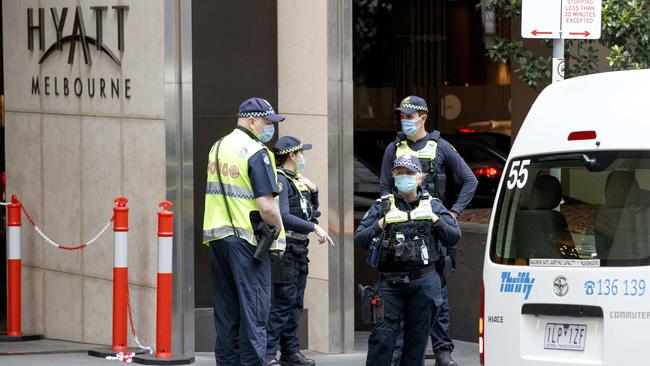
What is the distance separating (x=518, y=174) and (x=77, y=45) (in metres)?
5.55

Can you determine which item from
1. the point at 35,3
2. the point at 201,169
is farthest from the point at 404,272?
the point at 35,3

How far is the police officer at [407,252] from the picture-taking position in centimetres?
919

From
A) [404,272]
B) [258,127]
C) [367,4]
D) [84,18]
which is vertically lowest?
[404,272]

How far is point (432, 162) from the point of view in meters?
10.8

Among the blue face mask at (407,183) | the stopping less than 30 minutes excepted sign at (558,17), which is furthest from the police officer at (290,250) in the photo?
the stopping less than 30 minutes excepted sign at (558,17)

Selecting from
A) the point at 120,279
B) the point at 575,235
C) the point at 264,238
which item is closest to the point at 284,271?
the point at 264,238

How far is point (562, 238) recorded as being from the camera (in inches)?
315

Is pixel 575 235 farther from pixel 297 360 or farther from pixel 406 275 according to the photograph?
pixel 297 360

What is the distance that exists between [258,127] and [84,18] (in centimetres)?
337

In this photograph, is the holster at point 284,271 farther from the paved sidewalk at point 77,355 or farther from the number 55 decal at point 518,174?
the number 55 decal at point 518,174

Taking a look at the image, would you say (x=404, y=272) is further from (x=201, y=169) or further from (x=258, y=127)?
(x=201, y=169)

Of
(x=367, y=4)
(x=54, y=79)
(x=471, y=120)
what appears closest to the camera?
(x=54, y=79)

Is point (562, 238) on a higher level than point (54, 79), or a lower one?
lower

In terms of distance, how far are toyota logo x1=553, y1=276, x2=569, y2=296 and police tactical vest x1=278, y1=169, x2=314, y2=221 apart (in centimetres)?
330
